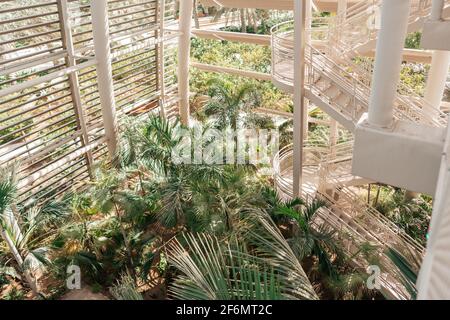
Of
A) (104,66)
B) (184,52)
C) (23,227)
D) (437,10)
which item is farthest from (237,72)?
(23,227)

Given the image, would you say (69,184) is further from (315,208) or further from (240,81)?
(240,81)

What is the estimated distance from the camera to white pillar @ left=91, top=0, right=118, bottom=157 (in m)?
7.43

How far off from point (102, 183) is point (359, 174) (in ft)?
14.7

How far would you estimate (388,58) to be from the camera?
159 inches

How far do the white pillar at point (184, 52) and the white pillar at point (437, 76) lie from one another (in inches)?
256

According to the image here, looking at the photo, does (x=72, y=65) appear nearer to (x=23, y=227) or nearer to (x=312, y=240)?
(x=23, y=227)

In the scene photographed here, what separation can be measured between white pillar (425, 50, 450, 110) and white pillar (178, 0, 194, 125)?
256 inches

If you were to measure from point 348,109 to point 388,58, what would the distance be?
2.63m

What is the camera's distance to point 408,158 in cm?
412

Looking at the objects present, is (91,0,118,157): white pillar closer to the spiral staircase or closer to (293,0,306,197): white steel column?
the spiral staircase

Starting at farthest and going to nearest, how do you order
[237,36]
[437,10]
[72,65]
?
[237,36]
[72,65]
[437,10]

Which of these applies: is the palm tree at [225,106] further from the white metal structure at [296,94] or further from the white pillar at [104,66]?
the white pillar at [104,66]

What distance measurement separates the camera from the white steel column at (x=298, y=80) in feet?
21.6
